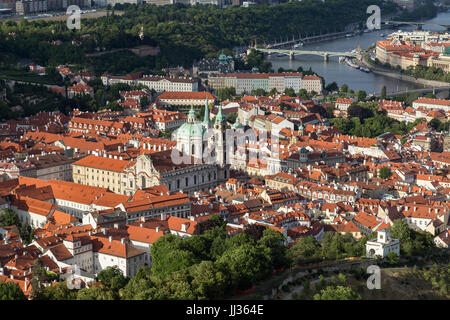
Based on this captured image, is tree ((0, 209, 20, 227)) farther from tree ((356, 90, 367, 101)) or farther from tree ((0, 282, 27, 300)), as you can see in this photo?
tree ((356, 90, 367, 101))

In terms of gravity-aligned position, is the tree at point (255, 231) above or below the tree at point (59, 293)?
below

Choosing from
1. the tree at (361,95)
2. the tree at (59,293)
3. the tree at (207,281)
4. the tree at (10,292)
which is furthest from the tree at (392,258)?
the tree at (361,95)

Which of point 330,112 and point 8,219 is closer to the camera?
point 8,219

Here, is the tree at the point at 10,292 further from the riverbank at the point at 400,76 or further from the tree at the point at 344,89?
the riverbank at the point at 400,76

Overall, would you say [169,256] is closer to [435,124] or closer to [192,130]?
[192,130]

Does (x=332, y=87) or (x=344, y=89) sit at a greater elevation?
(x=344, y=89)

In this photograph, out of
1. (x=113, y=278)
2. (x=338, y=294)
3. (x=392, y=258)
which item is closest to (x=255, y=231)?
(x=392, y=258)
